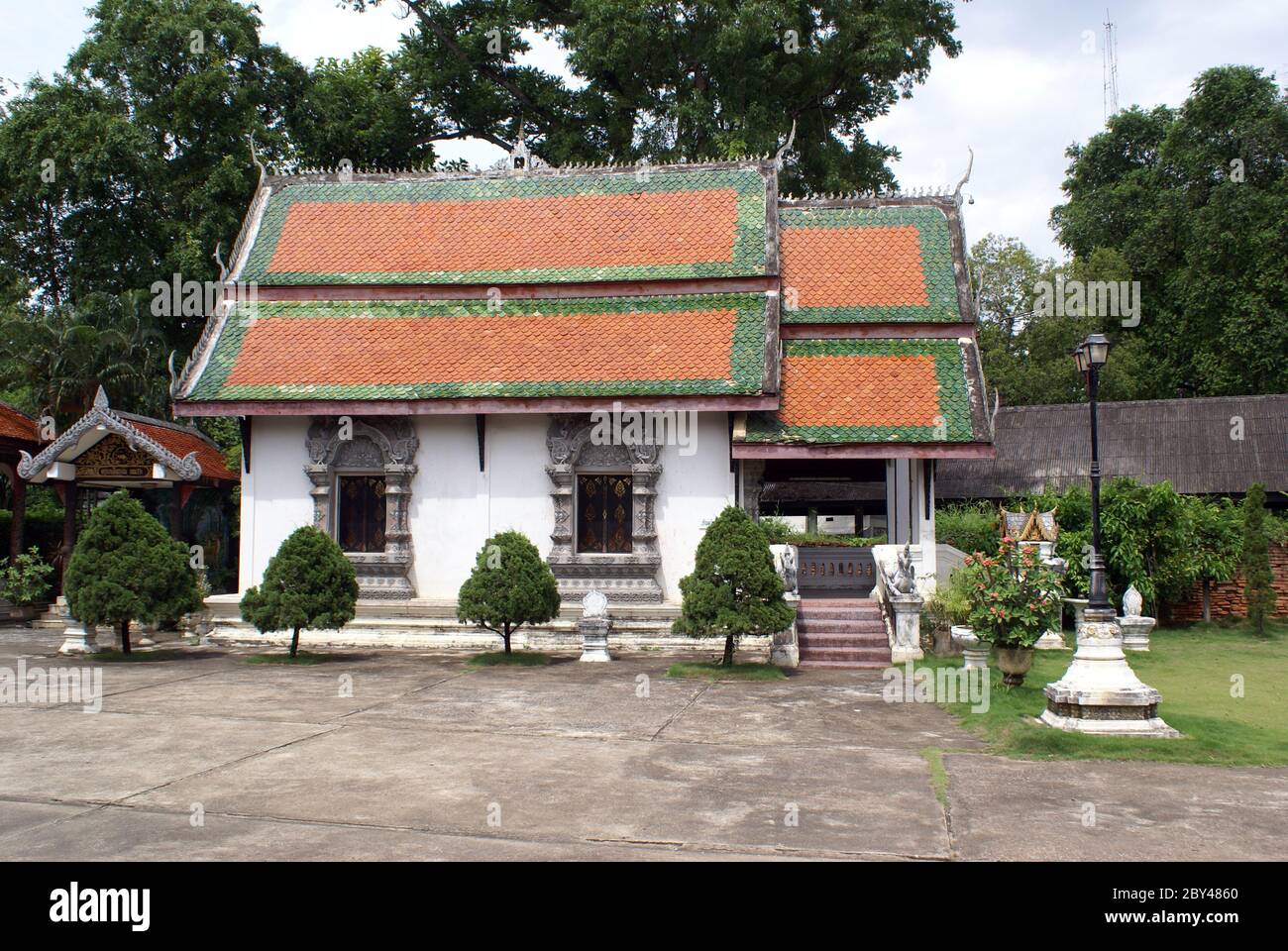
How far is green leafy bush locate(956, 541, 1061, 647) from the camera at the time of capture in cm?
1181

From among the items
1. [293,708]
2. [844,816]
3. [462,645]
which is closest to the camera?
[844,816]

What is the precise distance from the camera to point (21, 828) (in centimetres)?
669

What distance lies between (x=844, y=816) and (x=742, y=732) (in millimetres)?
3054

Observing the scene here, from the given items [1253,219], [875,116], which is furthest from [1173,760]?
[1253,219]

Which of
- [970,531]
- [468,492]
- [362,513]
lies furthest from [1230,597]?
[362,513]

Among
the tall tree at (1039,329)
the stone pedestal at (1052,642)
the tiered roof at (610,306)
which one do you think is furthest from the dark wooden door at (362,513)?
the tall tree at (1039,329)

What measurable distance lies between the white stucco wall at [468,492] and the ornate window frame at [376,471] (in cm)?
21

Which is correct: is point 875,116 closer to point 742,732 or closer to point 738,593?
point 738,593

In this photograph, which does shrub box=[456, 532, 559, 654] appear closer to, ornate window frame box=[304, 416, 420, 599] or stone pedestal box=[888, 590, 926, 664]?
ornate window frame box=[304, 416, 420, 599]

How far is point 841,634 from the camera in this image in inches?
625

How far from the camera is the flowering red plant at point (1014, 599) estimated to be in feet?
38.8

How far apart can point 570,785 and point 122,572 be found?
9588 mm

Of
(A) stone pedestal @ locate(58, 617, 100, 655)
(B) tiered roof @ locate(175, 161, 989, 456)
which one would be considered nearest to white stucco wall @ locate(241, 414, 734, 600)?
(B) tiered roof @ locate(175, 161, 989, 456)

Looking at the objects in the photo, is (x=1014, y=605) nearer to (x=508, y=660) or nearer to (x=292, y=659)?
(x=508, y=660)
